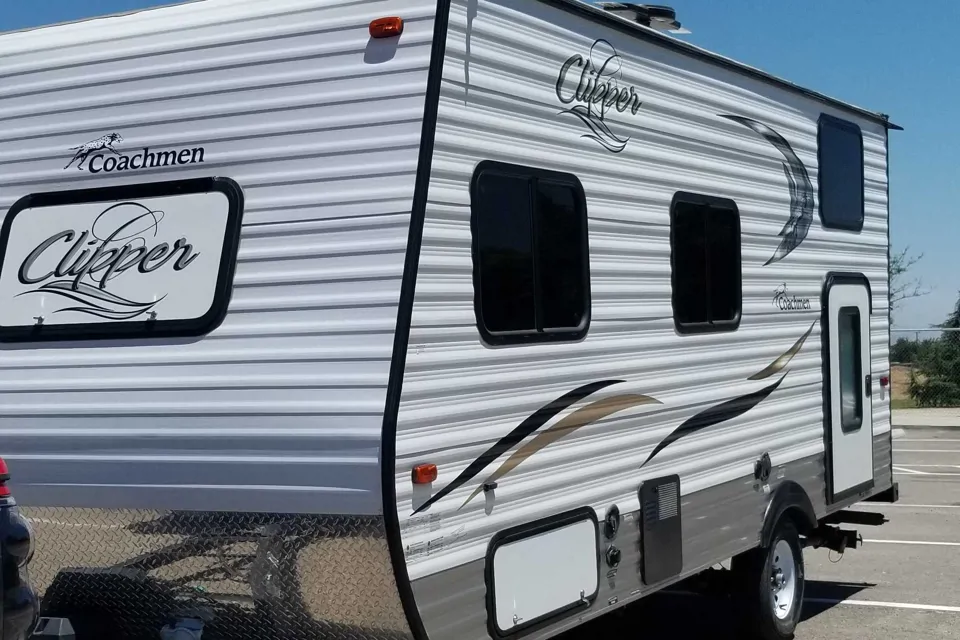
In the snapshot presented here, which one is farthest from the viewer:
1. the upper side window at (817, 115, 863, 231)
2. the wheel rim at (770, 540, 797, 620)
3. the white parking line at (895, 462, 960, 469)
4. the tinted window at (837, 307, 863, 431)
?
the white parking line at (895, 462, 960, 469)

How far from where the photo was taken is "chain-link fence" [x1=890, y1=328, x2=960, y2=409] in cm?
2309

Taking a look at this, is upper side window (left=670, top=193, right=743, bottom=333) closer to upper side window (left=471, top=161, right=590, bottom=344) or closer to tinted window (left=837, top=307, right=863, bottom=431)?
upper side window (left=471, top=161, right=590, bottom=344)

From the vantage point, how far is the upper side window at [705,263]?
245 inches

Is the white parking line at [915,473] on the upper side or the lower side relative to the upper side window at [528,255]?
lower

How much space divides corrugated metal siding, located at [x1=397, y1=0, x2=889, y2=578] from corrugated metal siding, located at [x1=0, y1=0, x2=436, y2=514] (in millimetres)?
167

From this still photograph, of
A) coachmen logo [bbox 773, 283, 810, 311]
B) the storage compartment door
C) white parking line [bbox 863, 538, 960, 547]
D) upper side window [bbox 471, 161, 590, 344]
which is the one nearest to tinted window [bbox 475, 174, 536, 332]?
upper side window [bbox 471, 161, 590, 344]

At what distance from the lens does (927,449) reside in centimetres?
1856

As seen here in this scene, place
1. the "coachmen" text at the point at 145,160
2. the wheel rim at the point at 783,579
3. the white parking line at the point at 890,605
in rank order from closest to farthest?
the "coachmen" text at the point at 145,160
the wheel rim at the point at 783,579
the white parking line at the point at 890,605

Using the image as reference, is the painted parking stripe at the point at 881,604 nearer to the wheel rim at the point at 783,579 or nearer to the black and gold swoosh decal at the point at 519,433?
the wheel rim at the point at 783,579

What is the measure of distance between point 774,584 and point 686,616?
95 centimetres

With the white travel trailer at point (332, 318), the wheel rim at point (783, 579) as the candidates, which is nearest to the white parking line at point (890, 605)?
the wheel rim at point (783, 579)

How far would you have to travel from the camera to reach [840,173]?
840 centimetres

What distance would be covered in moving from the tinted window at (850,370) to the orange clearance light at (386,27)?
4888 millimetres

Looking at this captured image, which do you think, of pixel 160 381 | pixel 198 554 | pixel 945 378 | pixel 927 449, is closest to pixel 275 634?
pixel 198 554
